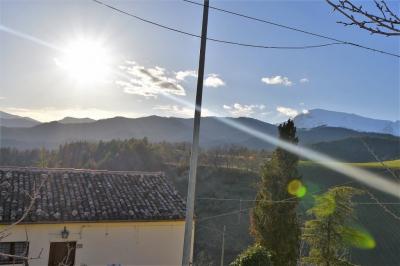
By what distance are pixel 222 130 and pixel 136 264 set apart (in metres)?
118

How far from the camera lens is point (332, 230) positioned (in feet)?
40.6

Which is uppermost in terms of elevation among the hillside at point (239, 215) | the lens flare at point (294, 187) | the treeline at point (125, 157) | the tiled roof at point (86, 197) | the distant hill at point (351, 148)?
the distant hill at point (351, 148)

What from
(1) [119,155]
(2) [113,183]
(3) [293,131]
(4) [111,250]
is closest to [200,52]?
(4) [111,250]

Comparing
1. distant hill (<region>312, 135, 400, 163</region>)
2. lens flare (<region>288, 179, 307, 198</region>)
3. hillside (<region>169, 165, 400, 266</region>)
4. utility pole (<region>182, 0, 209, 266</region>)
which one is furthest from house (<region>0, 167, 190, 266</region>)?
distant hill (<region>312, 135, 400, 163</region>)

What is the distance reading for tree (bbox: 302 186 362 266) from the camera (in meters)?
12.3

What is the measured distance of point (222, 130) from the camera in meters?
129

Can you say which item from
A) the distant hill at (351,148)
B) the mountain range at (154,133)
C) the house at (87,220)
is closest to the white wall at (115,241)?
the house at (87,220)

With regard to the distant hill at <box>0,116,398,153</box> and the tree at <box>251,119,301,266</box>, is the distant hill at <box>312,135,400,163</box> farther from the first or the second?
the tree at <box>251,119,301,266</box>

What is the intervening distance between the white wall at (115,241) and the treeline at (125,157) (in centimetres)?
3896

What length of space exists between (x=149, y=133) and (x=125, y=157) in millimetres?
51569

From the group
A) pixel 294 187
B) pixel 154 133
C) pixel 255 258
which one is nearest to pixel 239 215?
pixel 294 187

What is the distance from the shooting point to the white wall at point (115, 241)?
1098 centimetres

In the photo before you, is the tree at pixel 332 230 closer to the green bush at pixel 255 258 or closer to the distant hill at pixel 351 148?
the green bush at pixel 255 258

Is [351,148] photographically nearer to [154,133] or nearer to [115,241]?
[154,133]
